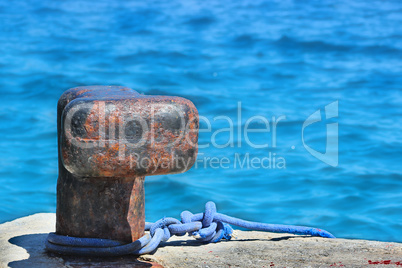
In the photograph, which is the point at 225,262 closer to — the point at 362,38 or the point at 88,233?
the point at 88,233

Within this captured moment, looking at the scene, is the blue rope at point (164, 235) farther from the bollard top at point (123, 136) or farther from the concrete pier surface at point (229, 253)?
the bollard top at point (123, 136)

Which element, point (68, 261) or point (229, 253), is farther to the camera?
point (229, 253)

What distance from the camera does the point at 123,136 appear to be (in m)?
2.02

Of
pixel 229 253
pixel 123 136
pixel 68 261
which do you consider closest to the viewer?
pixel 123 136

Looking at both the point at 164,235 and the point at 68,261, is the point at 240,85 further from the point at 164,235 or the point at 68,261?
the point at 68,261

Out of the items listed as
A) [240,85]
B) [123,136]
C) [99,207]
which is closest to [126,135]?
[123,136]

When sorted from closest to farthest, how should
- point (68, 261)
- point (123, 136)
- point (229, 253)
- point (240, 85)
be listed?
point (123, 136)
point (68, 261)
point (229, 253)
point (240, 85)

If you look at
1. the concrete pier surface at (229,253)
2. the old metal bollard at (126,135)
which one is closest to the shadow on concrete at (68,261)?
the concrete pier surface at (229,253)

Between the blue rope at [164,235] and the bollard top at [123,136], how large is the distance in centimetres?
40

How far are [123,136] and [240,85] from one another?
527 cm

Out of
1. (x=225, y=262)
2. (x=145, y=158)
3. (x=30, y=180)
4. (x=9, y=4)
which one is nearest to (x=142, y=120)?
(x=145, y=158)

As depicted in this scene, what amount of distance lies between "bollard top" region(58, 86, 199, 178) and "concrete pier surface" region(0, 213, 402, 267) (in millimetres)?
463

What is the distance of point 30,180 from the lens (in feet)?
16.5

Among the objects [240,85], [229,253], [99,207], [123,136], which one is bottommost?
[229,253]
